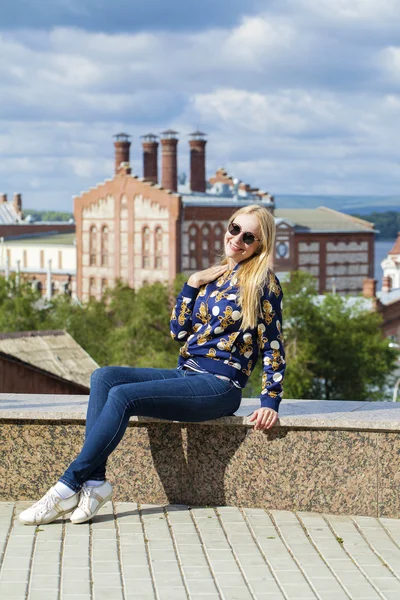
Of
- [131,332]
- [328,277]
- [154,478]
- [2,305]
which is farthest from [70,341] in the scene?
[328,277]

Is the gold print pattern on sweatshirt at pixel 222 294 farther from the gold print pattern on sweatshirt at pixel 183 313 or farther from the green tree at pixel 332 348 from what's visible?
the green tree at pixel 332 348

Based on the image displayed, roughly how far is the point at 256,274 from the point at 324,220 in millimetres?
103320

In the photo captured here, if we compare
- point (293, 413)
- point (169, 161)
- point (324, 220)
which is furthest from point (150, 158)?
point (293, 413)

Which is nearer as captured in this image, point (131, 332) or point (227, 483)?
point (227, 483)

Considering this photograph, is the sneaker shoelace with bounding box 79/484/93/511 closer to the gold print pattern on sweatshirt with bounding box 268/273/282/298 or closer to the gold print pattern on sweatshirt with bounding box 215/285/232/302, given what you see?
the gold print pattern on sweatshirt with bounding box 215/285/232/302

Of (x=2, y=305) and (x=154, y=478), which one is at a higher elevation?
(x=154, y=478)

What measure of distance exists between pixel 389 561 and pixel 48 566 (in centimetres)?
168

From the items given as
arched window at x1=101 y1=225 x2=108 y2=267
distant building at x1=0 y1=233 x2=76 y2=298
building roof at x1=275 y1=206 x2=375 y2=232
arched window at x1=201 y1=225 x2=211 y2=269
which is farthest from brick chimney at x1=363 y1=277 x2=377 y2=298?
building roof at x1=275 y1=206 x2=375 y2=232

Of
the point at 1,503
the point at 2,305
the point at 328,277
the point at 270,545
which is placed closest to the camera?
the point at 270,545

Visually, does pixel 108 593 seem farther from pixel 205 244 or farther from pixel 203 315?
pixel 205 244

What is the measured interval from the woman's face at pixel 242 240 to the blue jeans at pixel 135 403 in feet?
2.31

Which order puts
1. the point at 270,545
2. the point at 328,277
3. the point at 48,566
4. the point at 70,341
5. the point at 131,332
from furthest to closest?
the point at 328,277
the point at 131,332
the point at 70,341
the point at 270,545
the point at 48,566

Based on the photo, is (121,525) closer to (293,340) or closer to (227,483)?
(227,483)

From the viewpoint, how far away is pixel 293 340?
5562cm
